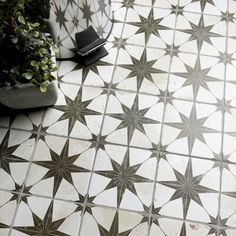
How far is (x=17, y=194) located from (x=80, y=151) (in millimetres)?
384

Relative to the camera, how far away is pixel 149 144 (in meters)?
2.10

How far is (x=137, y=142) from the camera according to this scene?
2105 mm

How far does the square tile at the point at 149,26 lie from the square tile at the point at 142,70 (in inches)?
2.5

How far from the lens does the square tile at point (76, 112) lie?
214 centimetres

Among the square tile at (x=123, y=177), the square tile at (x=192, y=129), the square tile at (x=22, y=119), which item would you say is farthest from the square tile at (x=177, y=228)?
the square tile at (x=22, y=119)

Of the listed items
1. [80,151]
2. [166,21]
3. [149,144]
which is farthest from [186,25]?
[80,151]

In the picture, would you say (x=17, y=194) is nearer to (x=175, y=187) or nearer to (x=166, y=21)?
(x=175, y=187)

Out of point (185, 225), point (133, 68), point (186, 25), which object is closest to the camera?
point (185, 225)

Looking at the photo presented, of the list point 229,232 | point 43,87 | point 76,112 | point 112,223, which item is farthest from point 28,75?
point 229,232

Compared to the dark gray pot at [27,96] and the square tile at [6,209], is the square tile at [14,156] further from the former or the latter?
the dark gray pot at [27,96]

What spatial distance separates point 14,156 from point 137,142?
2.14ft

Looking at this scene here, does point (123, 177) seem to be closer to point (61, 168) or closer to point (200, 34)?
point (61, 168)

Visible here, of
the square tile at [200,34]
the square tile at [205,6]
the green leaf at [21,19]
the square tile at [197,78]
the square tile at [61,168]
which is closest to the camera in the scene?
the green leaf at [21,19]

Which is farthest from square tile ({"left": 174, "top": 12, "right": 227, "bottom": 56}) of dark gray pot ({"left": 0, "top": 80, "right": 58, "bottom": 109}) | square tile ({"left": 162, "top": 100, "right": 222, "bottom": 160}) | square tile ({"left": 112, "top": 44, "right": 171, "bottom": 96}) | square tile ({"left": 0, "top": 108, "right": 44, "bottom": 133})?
square tile ({"left": 0, "top": 108, "right": 44, "bottom": 133})
